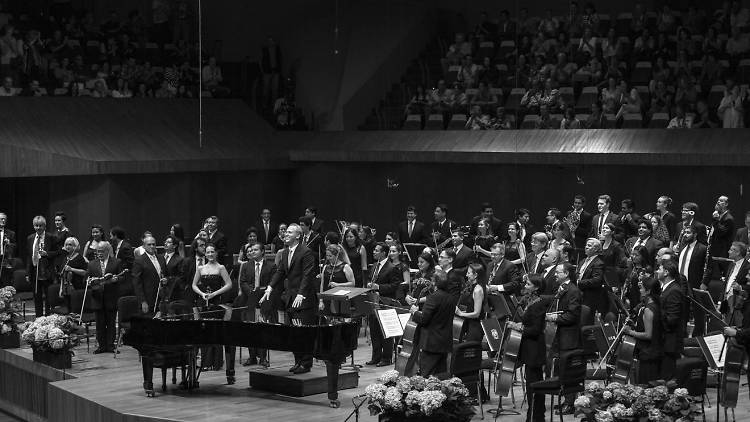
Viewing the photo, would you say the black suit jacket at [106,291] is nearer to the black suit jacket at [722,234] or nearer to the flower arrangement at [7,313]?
the flower arrangement at [7,313]

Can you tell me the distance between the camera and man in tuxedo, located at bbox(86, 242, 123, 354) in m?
14.4

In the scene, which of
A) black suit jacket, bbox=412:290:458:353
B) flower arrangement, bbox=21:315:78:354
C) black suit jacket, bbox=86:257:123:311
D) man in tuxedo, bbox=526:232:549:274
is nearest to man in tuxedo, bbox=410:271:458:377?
black suit jacket, bbox=412:290:458:353

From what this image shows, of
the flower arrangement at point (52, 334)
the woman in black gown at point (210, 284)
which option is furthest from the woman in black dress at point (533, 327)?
the flower arrangement at point (52, 334)

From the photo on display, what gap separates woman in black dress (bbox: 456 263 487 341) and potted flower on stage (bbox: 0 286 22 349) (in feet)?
20.6

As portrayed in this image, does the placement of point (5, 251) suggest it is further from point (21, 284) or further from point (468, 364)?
point (468, 364)

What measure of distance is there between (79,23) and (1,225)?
6.26m

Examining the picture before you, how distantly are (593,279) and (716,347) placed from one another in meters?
1.92

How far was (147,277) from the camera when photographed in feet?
46.2

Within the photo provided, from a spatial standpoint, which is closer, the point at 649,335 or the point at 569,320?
the point at 649,335

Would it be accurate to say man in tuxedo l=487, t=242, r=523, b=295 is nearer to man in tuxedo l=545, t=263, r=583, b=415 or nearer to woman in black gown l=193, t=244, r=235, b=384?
man in tuxedo l=545, t=263, r=583, b=415

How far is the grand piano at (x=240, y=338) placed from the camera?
11602 mm

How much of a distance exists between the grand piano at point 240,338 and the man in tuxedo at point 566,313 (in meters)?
2.11

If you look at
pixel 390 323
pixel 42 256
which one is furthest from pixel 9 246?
pixel 390 323

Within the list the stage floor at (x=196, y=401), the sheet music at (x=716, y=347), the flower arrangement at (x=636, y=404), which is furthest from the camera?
the stage floor at (x=196, y=401)
